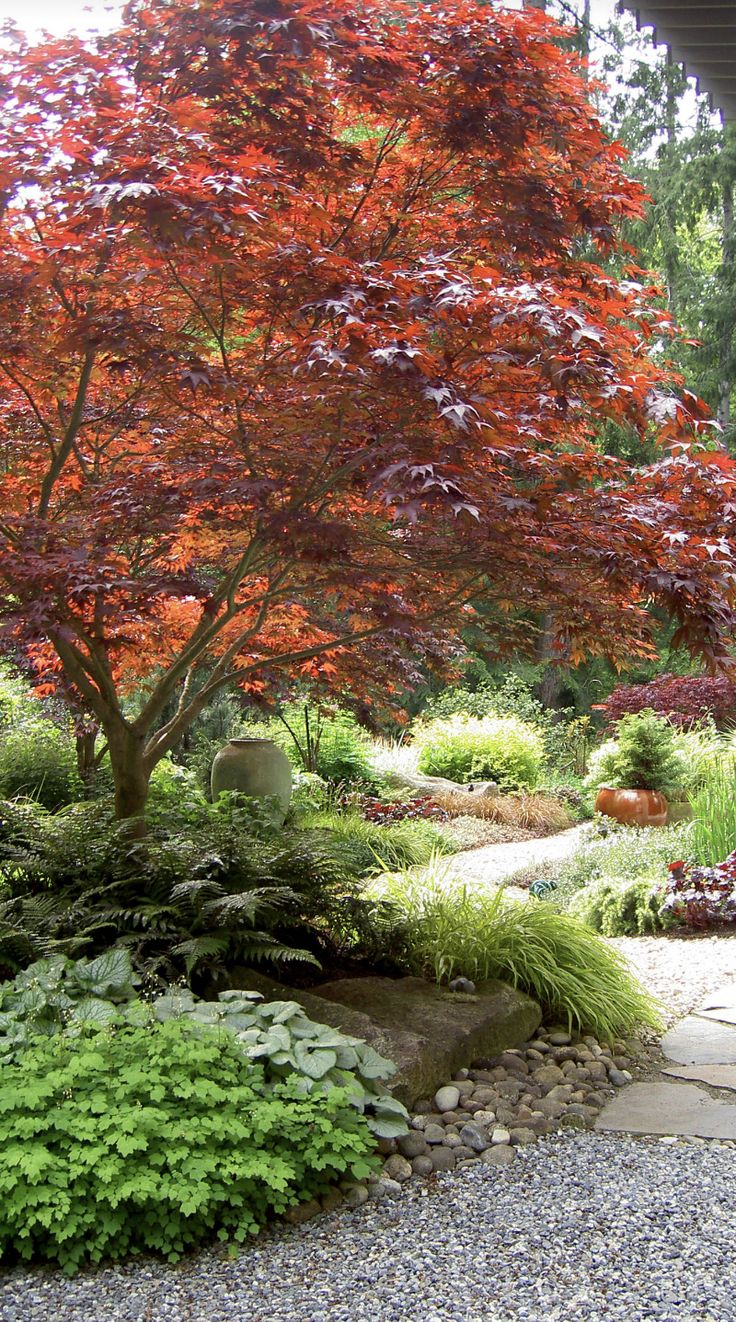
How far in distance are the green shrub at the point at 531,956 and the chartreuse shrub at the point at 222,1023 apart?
0.97 m

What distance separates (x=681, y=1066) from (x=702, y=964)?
1.50 metres

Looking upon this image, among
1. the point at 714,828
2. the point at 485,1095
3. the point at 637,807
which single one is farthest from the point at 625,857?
the point at 485,1095

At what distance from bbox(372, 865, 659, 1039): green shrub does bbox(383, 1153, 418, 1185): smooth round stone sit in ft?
3.71

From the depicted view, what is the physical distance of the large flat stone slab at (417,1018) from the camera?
3.55 meters

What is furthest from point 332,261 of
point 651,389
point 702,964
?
point 702,964

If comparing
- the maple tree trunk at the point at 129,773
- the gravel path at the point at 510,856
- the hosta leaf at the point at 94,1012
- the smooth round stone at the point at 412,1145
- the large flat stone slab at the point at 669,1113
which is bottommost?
the gravel path at the point at 510,856

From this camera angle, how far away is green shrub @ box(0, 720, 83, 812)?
8.18 m

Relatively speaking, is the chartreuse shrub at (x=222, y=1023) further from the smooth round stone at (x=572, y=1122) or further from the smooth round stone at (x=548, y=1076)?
the smooth round stone at (x=548, y=1076)

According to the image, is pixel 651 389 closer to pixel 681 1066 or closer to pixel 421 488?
pixel 421 488

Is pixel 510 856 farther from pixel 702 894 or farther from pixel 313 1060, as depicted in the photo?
pixel 313 1060

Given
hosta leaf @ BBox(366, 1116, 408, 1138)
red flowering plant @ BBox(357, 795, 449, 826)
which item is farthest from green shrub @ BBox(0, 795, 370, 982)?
A: red flowering plant @ BBox(357, 795, 449, 826)

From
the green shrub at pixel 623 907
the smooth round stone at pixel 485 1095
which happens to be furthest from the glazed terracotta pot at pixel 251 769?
the smooth round stone at pixel 485 1095

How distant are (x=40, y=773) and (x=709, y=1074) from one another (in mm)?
5876

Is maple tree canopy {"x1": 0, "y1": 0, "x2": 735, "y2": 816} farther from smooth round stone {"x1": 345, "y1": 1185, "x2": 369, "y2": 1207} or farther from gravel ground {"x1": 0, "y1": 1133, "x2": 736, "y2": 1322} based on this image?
smooth round stone {"x1": 345, "y1": 1185, "x2": 369, "y2": 1207}
